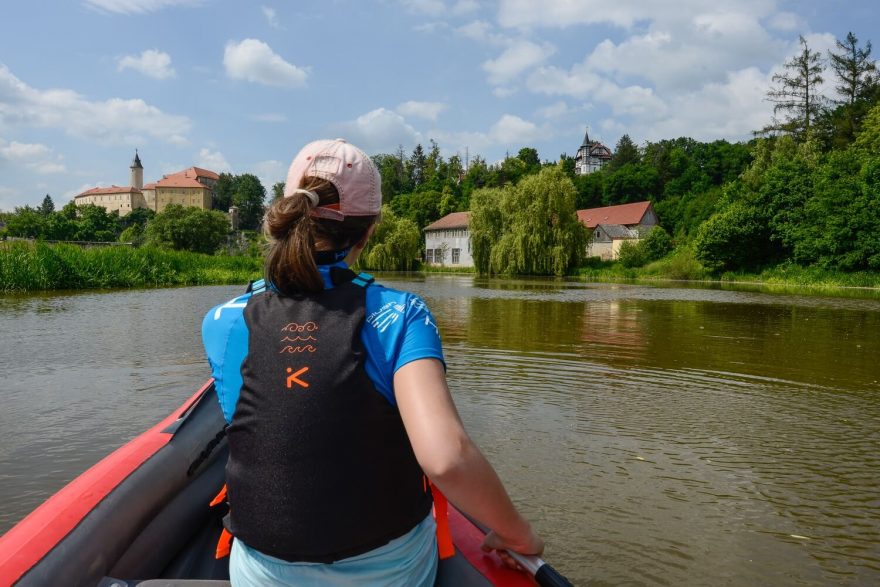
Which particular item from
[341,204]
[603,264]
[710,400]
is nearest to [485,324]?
[710,400]

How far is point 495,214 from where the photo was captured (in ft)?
157

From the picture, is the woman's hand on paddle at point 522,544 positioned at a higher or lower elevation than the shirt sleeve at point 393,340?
lower

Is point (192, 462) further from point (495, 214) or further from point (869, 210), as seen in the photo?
point (495, 214)

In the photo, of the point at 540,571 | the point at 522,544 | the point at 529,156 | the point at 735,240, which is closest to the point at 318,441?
the point at 522,544

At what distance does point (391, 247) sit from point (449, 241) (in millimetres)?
25118

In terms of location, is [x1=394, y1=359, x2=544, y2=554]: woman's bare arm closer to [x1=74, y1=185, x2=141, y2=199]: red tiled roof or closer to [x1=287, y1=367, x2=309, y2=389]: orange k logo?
[x1=287, y1=367, x2=309, y2=389]: orange k logo

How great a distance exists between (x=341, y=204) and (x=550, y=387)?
621 cm

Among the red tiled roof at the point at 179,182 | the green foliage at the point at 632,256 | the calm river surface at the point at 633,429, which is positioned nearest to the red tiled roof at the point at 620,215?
the green foliage at the point at 632,256

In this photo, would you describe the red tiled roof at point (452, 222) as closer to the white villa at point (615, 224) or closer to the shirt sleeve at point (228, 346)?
the white villa at point (615, 224)

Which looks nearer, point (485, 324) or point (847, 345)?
point (847, 345)

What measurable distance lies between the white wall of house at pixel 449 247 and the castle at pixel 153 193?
63.9 meters

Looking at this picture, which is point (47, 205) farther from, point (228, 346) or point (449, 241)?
point (228, 346)

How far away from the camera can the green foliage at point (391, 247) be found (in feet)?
182

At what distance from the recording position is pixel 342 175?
59.7 inches
